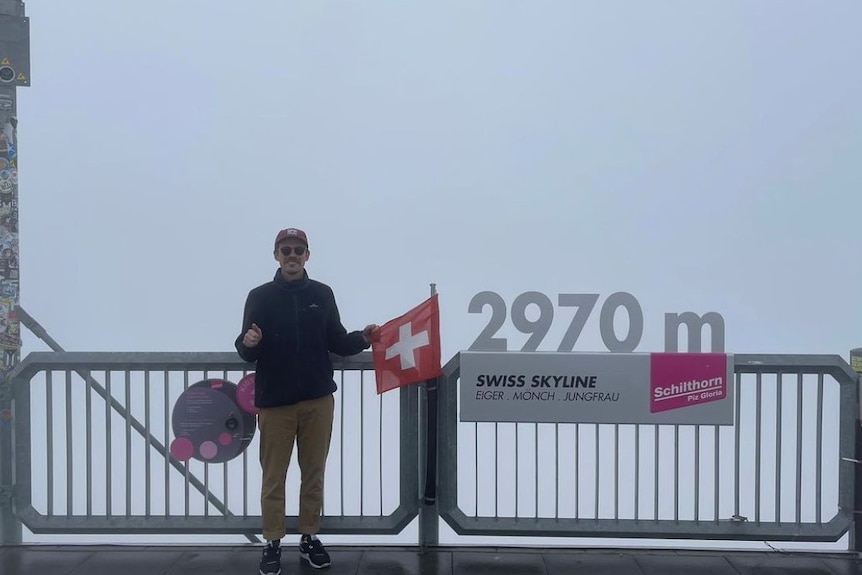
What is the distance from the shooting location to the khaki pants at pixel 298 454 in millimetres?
4320

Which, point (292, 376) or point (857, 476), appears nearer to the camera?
point (292, 376)

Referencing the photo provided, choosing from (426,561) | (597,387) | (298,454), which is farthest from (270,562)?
(597,387)

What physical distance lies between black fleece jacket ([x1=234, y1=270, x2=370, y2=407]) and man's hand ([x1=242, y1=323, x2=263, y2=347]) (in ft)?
0.26

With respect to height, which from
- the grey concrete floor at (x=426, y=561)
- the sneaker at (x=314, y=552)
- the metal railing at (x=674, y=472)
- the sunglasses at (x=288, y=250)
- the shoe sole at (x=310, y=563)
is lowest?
the grey concrete floor at (x=426, y=561)

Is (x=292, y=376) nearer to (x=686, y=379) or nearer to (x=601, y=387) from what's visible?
(x=601, y=387)

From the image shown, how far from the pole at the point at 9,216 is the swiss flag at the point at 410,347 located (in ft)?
A: 7.62

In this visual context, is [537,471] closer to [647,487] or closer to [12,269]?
[647,487]

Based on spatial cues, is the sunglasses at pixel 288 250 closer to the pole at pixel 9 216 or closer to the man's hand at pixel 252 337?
the man's hand at pixel 252 337

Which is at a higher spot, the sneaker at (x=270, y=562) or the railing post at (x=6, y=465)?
the railing post at (x=6, y=465)

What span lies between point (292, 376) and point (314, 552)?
112 centimetres

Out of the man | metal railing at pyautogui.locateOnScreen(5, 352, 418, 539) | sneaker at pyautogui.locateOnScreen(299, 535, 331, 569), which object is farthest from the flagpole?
sneaker at pyautogui.locateOnScreen(299, 535, 331, 569)

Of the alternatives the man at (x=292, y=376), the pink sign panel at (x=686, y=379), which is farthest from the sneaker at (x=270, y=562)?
the pink sign panel at (x=686, y=379)

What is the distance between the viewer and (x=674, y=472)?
15.6ft

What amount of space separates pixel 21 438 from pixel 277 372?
1866mm
